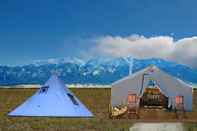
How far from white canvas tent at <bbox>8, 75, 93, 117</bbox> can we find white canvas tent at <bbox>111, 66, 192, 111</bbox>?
15.5ft

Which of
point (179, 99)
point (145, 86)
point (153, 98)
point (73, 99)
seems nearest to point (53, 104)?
point (73, 99)

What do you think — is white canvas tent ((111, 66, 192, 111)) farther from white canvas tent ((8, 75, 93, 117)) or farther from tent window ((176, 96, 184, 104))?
white canvas tent ((8, 75, 93, 117))

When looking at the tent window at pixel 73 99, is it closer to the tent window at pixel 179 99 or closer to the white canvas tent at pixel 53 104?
the white canvas tent at pixel 53 104

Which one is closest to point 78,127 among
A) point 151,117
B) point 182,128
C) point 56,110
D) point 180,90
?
point 56,110

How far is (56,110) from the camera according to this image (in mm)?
20516

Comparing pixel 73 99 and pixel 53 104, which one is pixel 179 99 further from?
pixel 53 104

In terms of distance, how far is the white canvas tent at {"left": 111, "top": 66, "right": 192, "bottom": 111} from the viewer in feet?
83.9

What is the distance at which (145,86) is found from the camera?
1010 inches

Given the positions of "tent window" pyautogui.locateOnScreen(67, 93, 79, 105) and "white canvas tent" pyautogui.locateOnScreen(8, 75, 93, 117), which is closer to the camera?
"white canvas tent" pyautogui.locateOnScreen(8, 75, 93, 117)

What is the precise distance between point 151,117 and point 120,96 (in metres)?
1.84

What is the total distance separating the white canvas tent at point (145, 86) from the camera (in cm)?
2558

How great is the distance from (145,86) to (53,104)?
651 centimetres

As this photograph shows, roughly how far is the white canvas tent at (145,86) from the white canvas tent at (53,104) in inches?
186

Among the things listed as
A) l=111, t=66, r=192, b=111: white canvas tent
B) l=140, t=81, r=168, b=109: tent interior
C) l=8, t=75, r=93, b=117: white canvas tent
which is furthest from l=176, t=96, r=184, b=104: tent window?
l=8, t=75, r=93, b=117: white canvas tent
